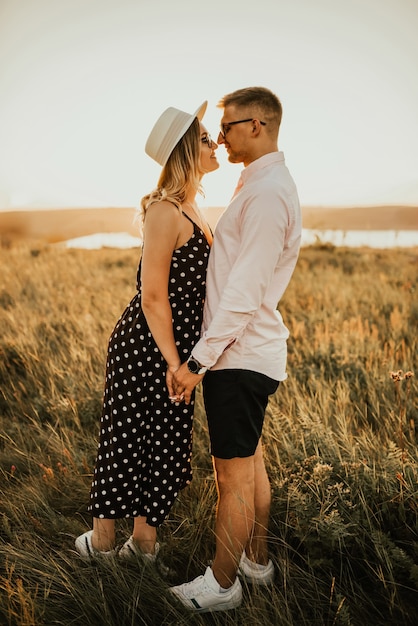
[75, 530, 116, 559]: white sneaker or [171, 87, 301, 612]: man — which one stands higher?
[171, 87, 301, 612]: man

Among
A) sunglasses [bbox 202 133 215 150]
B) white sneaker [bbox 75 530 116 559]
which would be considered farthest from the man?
white sneaker [bbox 75 530 116 559]

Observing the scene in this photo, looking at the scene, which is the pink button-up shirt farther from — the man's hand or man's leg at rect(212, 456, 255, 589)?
man's leg at rect(212, 456, 255, 589)

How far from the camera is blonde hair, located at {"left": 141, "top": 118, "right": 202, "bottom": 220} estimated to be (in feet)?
7.34

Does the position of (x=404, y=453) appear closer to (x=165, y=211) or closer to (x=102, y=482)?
(x=102, y=482)

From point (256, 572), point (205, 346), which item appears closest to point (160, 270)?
point (205, 346)

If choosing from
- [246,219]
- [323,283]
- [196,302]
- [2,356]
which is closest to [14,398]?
[2,356]

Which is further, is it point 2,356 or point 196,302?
point 2,356

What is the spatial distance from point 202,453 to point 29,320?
3.35 m

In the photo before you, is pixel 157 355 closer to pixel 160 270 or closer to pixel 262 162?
pixel 160 270

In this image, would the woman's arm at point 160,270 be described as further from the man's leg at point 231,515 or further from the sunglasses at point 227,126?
the man's leg at point 231,515

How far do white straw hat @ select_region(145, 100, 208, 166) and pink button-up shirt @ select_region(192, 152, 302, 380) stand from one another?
35 centimetres

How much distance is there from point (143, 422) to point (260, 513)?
73 cm

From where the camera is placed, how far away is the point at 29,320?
5.66 m

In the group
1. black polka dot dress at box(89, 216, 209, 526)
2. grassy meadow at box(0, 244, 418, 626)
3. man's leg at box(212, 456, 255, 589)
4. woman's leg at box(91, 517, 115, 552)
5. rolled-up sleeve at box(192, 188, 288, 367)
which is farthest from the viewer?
woman's leg at box(91, 517, 115, 552)
